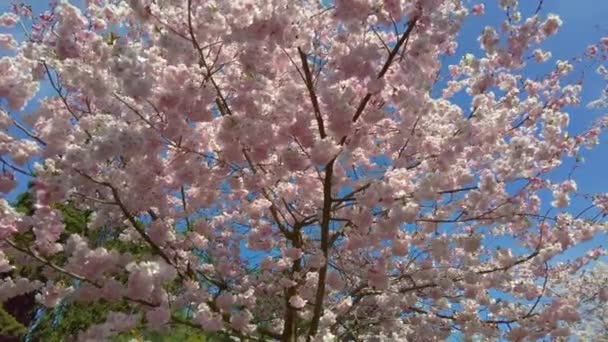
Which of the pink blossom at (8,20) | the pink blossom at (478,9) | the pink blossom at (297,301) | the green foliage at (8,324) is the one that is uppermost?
the pink blossom at (478,9)

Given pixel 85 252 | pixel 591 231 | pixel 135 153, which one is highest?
pixel 591 231

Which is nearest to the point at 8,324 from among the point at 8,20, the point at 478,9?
the point at 8,20

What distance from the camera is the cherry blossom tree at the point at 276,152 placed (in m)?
4.81

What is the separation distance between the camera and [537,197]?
6.95 m

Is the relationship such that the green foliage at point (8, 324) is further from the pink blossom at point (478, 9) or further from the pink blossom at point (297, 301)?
the pink blossom at point (478, 9)

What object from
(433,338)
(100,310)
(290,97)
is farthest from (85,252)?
(100,310)

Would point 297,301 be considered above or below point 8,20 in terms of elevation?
below

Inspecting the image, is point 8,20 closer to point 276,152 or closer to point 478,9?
point 276,152

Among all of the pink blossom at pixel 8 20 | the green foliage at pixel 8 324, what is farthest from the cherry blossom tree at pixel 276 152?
Result: the green foliage at pixel 8 324

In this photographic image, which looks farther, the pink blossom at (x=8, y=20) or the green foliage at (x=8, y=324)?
the green foliage at (x=8, y=324)

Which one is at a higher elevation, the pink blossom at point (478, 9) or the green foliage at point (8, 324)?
the pink blossom at point (478, 9)

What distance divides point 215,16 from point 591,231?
477cm

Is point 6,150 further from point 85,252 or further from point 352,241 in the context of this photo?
point 352,241

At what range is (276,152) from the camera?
5.69 meters
